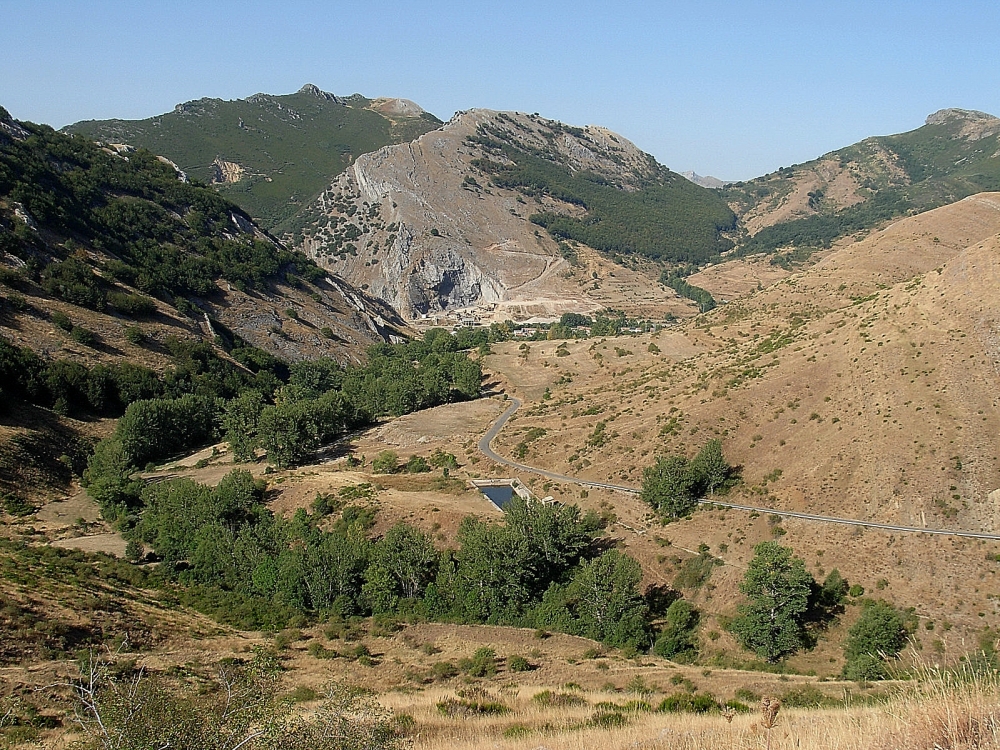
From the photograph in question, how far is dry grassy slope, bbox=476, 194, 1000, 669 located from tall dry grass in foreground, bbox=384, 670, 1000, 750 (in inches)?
839

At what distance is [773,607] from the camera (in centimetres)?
3225

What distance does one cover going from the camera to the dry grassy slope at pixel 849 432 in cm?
3606

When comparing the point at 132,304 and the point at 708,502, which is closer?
the point at 708,502

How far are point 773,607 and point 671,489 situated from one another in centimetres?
1301

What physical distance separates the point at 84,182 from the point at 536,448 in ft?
291

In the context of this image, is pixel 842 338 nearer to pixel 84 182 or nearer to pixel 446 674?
pixel 446 674

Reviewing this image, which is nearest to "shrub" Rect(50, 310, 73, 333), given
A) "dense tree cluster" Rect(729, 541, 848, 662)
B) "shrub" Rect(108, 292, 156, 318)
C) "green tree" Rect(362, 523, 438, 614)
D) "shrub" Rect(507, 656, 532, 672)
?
"shrub" Rect(108, 292, 156, 318)

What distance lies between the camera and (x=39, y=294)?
7394cm

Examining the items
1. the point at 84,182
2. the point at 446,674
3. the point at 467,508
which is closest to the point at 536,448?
the point at 467,508

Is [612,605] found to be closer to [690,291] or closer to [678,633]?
[678,633]

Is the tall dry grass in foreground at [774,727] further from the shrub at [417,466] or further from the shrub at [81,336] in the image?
the shrub at [81,336]

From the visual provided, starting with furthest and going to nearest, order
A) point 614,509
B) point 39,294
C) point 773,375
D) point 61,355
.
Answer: point 39,294
point 61,355
point 773,375
point 614,509

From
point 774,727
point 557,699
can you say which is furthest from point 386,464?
point 774,727

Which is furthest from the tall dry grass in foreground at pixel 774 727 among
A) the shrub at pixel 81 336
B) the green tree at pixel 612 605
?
the shrub at pixel 81 336
